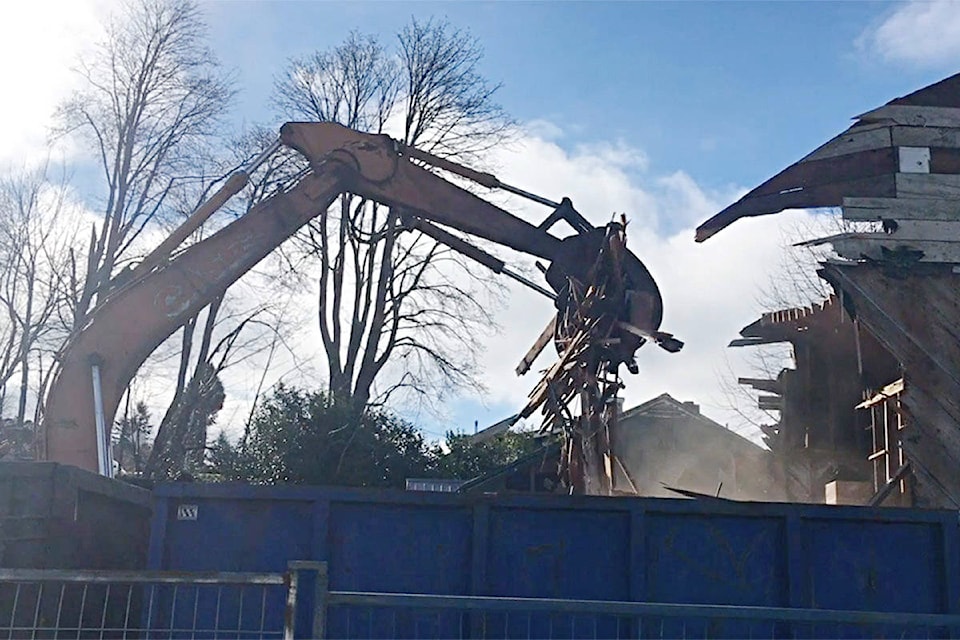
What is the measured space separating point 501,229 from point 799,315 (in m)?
3.98

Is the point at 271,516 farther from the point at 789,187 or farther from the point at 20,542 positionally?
the point at 789,187

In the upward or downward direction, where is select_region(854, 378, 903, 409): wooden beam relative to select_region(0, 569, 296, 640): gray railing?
upward

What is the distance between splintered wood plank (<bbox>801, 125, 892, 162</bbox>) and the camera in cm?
1181

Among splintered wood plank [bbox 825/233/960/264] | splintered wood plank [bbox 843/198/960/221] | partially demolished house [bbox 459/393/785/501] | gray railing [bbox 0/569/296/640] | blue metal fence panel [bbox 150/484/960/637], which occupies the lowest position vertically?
gray railing [bbox 0/569/296/640]

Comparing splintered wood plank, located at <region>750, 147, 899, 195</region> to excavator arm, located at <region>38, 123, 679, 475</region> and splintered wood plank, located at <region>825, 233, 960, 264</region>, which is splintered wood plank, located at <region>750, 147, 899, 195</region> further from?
excavator arm, located at <region>38, 123, 679, 475</region>

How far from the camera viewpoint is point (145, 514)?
8.23 meters

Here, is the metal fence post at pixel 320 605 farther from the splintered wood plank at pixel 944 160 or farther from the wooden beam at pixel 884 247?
the splintered wood plank at pixel 944 160

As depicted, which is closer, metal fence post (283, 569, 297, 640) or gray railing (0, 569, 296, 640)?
metal fence post (283, 569, 297, 640)

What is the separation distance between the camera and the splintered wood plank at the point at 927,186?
38.0ft

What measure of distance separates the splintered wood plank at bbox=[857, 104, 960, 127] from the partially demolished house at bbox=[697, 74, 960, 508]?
0.04 ft

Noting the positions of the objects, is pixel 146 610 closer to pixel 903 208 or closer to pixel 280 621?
pixel 280 621

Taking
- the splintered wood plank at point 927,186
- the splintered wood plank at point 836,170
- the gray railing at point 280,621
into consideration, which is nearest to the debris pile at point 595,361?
the splintered wood plank at point 836,170

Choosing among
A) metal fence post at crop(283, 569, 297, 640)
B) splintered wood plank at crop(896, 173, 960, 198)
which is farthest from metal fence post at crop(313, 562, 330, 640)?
splintered wood plank at crop(896, 173, 960, 198)

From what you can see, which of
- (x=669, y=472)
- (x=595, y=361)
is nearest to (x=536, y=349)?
(x=595, y=361)
